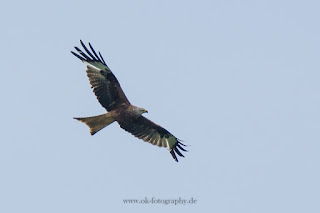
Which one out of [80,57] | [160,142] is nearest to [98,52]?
[80,57]

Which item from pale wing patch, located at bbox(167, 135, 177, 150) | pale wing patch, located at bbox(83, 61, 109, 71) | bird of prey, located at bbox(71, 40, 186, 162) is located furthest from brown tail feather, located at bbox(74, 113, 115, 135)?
pale wing patch, located at bbox(167, 135, 177, 150)

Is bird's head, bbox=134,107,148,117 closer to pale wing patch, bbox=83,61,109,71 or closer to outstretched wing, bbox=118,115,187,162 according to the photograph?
outstretched wing, bbox=118,115,187,162

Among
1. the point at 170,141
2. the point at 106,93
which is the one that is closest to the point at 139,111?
the point at 106,93

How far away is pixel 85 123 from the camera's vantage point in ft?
51.2

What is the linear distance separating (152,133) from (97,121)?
2.04 m

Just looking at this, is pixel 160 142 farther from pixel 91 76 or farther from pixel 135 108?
pixel 91 76

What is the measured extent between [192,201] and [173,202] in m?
0.49

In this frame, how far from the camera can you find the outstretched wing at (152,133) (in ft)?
55.0

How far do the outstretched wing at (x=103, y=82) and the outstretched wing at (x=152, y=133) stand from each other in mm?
772

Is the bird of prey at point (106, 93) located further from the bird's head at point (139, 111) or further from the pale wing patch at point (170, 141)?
the pale wing patch at point (170, 141)

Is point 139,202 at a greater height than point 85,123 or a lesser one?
lesser

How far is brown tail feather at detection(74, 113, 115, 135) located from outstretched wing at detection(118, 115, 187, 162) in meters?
0.76

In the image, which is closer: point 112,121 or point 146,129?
point 112,121

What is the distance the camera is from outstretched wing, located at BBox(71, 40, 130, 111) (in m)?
15.9
